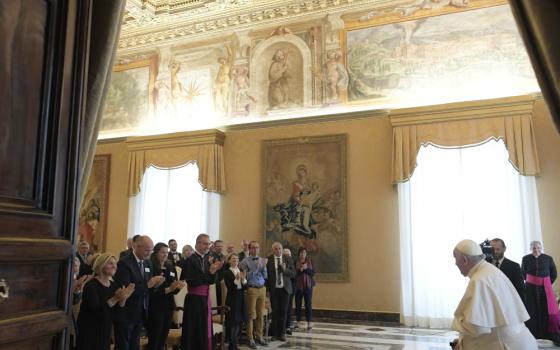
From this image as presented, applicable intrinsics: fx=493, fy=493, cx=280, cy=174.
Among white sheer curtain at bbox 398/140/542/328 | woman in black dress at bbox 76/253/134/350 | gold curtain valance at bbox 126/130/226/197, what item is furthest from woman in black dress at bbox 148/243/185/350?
gold curtain valance at bbox 126/130/226/197

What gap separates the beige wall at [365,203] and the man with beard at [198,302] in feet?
17.7

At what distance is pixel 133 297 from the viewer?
514 centimetres

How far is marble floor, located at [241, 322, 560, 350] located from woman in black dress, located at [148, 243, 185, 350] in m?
1.92

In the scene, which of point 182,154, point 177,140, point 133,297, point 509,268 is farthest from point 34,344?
point 177,140

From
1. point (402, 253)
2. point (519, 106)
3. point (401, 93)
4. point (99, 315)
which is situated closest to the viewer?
point (99, 315)

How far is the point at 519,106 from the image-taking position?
10.0m

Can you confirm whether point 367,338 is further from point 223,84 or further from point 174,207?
point 223,84

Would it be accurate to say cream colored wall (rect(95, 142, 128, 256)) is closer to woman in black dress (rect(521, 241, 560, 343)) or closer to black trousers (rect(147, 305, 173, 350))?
black trousers (rect(147, 305, 173, 350))

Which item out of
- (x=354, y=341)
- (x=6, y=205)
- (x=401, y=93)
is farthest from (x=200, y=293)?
(x=401, y=93)

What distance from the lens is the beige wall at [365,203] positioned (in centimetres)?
1002

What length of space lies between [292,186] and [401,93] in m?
3.40

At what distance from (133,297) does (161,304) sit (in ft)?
4.69

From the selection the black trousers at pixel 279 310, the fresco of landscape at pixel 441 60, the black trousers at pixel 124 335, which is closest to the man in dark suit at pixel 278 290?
the black trousers at pixel 279 310

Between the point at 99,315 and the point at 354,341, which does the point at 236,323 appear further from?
the point at 99,315
